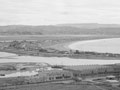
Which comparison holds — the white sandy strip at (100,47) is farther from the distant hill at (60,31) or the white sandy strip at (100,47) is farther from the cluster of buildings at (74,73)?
the distant hill at (60,31)

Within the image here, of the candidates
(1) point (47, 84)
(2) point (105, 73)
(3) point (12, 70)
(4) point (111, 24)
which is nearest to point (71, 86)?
(1) point (47, 84)

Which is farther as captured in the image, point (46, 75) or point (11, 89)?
point (46, 75)

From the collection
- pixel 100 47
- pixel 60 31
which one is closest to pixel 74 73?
pixel 100 47

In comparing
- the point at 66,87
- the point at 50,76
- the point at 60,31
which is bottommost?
the point at 66,87

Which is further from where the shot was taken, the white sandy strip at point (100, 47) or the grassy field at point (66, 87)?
the white sandy strip at point (100, 47)

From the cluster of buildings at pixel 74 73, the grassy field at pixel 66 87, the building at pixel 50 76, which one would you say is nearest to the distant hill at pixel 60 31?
the cluster of buildings at pixel 74 73

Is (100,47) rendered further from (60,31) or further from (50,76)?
(60,31)

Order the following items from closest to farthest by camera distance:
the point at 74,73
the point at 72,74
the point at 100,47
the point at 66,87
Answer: the point at 66,87 → the point at 72,74 → the point at 74,73 → the point at 100,47

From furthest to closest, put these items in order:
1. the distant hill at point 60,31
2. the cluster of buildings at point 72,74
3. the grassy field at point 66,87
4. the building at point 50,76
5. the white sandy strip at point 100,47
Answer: the distant hill at point 60,31 < the white sandy strip at point 100,47 < the cluster of buildings at point 72,74 < the building at point 50,76 < the grassy field at point 66,87

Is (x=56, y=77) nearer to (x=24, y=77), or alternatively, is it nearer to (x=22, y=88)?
(x=24, y=77)

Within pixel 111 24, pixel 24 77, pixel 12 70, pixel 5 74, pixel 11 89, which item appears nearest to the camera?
pixel 11 89

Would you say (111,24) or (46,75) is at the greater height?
(111,24)
